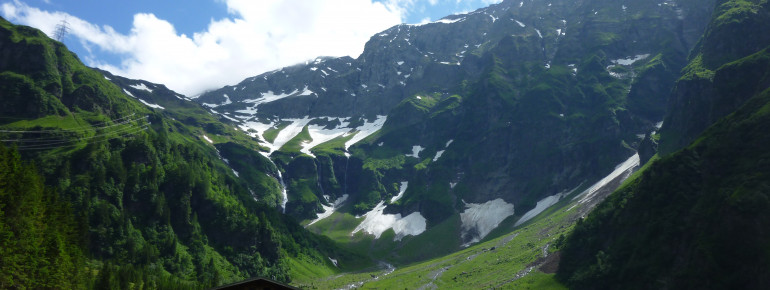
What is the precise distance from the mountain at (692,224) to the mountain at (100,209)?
100950 mm

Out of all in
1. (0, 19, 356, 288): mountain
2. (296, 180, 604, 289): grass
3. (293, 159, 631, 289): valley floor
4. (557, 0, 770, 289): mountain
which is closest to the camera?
(0, 19, 356, 288): mountain

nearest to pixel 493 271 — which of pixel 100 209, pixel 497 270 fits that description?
pixel 497 270

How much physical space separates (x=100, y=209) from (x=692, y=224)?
15336 cm

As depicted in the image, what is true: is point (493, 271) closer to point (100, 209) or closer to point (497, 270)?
point (497, 270)

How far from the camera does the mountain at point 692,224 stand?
9281 cm

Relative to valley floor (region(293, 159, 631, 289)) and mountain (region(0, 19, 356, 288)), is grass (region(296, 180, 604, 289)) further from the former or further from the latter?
mountain (region(0, 19, 356, 288))

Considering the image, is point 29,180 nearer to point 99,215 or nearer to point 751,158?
point 99,215

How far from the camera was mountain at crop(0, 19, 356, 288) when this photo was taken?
86.1 meters

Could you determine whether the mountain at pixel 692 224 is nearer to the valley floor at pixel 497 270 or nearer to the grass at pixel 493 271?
the valley floor at pixel 497 270

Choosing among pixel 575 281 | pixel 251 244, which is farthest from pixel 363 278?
pixel 575 281

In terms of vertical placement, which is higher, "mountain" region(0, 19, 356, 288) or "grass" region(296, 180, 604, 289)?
"mountain" region(0, 19, 356, 288)

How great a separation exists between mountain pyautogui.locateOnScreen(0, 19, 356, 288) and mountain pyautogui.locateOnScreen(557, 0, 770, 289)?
100950 mm

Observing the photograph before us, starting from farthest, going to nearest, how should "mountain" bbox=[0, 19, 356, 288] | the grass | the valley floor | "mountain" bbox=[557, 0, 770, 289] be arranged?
the valley floor < the grass < "mountain" bbox=[557, 0, 770, 289] < "mountain" bbox=[0, 19, 356, 288]

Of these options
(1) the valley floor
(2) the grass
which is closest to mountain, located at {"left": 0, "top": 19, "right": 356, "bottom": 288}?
(1) the valley floor
